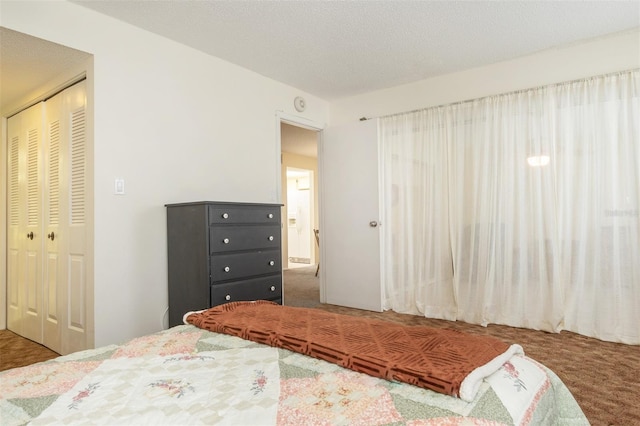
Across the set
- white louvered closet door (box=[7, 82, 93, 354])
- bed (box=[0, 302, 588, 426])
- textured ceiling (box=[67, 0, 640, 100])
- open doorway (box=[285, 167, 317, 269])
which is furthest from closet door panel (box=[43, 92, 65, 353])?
open doorway (box=[285, 167, 317, 269])


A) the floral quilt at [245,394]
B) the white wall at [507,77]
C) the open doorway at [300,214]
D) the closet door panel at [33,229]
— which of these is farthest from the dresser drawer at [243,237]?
the white wall at [507,77]

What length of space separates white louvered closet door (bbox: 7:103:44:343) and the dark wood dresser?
133cm

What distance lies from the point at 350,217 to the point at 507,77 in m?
2.04

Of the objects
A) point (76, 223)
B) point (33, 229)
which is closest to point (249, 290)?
point (76, 223)

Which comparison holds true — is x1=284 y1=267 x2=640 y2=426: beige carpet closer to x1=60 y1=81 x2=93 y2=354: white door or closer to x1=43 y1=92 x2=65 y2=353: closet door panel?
x1=60 y1=81 x2=93 y2=354: white door

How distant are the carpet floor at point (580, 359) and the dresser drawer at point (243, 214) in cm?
158

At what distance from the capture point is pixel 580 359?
8.34ft

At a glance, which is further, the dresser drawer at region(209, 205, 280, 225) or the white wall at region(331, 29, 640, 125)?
the white wall at region(331, 29, 640, 125)

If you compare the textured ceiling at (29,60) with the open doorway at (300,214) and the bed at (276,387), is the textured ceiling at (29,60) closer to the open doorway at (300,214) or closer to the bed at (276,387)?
the bed at (276,387)

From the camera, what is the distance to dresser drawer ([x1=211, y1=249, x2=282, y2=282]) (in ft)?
8.46

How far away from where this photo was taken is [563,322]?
10.3 feet

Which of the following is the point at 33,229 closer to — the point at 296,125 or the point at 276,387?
the point at 296,125

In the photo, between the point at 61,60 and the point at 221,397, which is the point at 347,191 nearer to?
the point at 61,60

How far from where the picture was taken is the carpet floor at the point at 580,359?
1.90 meters
